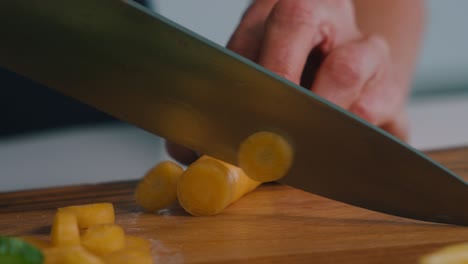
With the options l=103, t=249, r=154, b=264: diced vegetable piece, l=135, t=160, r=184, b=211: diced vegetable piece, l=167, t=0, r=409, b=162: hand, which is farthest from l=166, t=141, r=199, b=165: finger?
Answer: l=103, t=249, r=154, b=264: diced vegetable piece

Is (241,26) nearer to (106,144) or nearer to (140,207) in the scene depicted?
(140,207)

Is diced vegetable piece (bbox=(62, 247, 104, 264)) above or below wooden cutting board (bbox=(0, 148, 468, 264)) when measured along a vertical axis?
below

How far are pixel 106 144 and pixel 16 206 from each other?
1.00 metres

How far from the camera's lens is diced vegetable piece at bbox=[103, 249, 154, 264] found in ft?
3.37

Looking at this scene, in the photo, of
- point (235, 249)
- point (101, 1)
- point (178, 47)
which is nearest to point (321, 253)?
point (235, 249)

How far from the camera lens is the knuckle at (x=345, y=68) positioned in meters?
1.59

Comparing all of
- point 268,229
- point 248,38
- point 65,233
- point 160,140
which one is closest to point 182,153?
point 248,38

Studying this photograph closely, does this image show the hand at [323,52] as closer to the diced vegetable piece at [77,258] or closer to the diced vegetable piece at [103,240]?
the diced vegetable piece at [103,240]

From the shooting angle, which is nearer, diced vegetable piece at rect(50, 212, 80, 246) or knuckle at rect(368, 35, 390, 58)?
diced vegetable piece at rect(50, 212, 80, 246)

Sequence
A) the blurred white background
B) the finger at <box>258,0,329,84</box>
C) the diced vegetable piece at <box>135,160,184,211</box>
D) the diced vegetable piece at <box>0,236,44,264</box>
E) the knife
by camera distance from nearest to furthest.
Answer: the diced vegetable piece at <box>0,236,44,264</box> < the knife < the diced vegetable piece at <box>135,160,184,211</box> < the finger at <box>258,0,329,84</box> < the blurred white background

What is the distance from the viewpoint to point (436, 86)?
4.11 meters

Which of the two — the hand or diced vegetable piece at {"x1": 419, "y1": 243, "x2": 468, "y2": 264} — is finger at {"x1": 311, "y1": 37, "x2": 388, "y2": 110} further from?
diced vegetable piece at {"x1": 419, "y1": 243, "x2": 468, "y2": 264}

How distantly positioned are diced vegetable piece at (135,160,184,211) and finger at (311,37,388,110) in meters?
0.40

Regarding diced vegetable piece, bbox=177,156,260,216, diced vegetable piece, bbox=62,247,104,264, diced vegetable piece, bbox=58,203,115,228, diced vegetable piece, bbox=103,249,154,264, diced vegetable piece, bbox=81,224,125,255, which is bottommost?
diced vegetable piece, bbox=62,247,104,264
